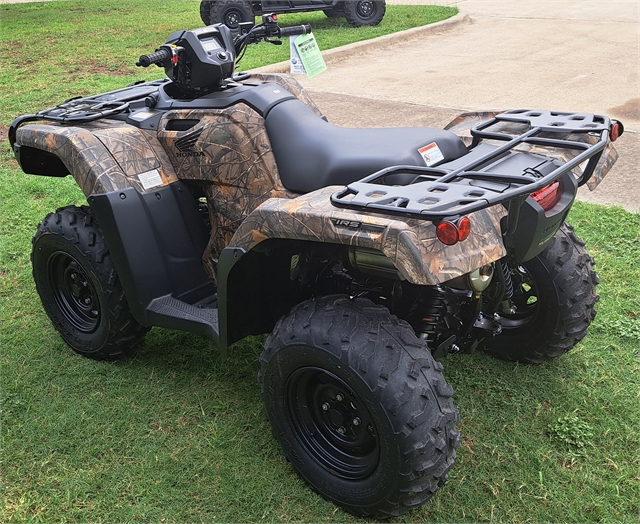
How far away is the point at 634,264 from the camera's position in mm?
4520

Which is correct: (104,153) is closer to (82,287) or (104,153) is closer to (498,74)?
(82,287)

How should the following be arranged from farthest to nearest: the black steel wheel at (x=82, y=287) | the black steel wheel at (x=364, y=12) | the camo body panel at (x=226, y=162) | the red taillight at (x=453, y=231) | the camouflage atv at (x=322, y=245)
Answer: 1. the black steel wheel at (x=364, y=12)
2. the black steel wheel at (x=82, y=287)
3. the camo body panel at (x=226, y=162)
4. the camouflage atv at (x=322, y=245)
5. the red taillight at (x=453, y=231)

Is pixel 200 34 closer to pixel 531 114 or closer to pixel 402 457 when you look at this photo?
pixel 531 114

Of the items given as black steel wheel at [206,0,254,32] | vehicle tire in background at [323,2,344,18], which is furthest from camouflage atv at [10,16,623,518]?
vehicle tire in background at [323,2,344,18]

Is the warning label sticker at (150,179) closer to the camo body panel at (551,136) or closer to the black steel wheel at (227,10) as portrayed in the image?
the camo body panel at (551,136)

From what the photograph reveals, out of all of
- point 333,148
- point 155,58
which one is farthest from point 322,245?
point 155,58

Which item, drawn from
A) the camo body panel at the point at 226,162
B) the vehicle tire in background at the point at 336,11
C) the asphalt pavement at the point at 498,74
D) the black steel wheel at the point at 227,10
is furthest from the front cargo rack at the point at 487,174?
the vehicle tire in background at the point at 336,11

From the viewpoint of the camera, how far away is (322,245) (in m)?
2.67

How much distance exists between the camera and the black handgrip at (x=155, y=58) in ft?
10.1

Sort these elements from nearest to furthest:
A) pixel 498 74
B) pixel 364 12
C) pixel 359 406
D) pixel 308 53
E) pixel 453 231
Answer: pixel 453 231, pixel 359 406, pixel 308 53, pixel 498 74, pixel 364 12

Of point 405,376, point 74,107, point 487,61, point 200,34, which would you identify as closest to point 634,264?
point 405,376

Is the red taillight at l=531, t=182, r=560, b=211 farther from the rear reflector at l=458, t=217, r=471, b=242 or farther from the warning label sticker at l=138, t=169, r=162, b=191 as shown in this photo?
the warning label sticker at l=138, t=169, r=162, b=191

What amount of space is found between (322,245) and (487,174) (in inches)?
27.2

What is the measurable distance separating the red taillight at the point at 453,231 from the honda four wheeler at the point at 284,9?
36.6ft
